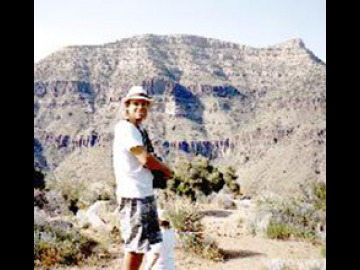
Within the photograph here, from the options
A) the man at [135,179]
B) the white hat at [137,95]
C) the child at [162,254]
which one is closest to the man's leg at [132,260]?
the man at [135,179]

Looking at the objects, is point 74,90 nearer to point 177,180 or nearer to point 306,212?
point 177,180

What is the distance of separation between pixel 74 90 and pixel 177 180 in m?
102

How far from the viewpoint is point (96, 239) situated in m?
10.3

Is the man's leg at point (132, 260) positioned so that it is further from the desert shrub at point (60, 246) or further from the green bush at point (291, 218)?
the green bush at point (291, 218)

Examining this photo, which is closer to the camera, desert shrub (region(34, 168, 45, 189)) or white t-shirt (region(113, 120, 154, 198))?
white t-shirt (region(113, 120, 154, 198))

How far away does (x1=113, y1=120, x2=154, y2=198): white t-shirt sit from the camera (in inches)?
199

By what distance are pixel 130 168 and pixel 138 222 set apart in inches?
19.6

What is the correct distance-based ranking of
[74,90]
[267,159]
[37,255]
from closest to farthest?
[37,255] < [267,159] < [74,90]

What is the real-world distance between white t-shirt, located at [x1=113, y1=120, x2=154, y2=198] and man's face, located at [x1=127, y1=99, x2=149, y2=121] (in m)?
0.13

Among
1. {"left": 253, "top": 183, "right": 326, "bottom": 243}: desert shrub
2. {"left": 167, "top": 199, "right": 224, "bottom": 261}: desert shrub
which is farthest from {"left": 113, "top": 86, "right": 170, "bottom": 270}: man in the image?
{"left": 253, "top": 183, "right": 326, "bottom": 243}: desert shrub

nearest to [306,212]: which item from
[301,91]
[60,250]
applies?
[60,250]

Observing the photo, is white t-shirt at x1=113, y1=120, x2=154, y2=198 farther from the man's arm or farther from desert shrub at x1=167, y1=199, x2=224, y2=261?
desert shrub at x1=167, y1=199, x2=224, y2=261

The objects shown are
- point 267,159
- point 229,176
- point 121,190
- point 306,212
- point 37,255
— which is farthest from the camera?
point 267,159
